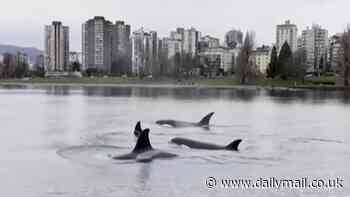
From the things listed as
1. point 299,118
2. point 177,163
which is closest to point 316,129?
point 299,118

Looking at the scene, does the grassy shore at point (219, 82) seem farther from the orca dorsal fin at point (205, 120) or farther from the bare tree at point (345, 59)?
the orca dorsal fin at point (205, 120)

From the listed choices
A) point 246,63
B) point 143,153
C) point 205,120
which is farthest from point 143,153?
point 246,63

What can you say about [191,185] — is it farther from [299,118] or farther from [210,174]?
[299,118]

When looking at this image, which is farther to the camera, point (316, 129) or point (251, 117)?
point (251, 117)

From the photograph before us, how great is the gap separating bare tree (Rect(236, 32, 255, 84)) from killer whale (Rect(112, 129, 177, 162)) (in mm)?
104049

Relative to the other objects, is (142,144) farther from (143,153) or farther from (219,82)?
(219,82)

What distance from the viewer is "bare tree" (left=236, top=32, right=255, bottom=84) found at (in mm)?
121562

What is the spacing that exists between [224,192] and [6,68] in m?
191

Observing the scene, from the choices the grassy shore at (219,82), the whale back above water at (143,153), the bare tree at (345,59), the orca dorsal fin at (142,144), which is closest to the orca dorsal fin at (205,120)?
the whale back above water at (143,153)

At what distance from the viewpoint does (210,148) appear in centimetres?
2016
